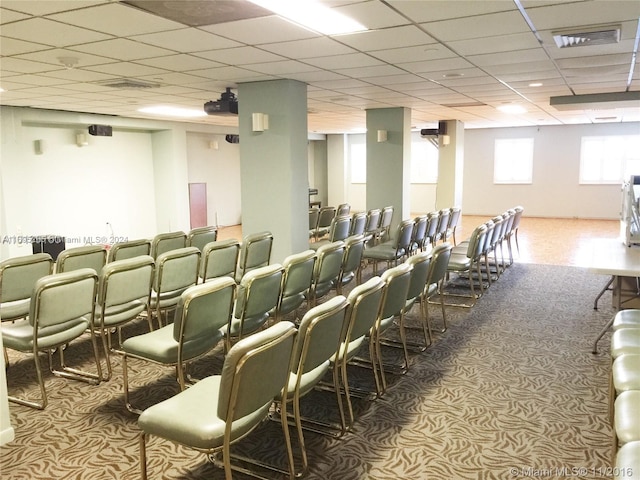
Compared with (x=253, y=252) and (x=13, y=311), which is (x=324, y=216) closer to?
(x=253, y=252)

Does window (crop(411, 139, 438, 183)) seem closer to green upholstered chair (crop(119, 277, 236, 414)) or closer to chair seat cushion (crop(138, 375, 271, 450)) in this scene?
green upholstered chair (crop(119, 277, 236, 414))

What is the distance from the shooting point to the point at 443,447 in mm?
2951

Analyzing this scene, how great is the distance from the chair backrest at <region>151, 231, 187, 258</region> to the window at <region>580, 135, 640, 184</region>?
13.1m

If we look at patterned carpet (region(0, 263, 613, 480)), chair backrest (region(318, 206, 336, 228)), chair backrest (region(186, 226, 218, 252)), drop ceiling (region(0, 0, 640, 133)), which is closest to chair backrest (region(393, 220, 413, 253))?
drop ceiling (region(0, 0, 640, 133))

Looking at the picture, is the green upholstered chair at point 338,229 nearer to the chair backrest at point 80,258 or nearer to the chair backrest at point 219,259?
the chair backrest at point 219,259

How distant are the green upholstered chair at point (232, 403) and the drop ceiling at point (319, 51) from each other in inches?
85.5

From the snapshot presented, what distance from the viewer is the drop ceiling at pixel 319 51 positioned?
128 inches

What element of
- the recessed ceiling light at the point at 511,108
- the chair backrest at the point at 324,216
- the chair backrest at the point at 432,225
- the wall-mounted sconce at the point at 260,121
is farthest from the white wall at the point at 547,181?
the wall-mounted sconce at the point at 260,121

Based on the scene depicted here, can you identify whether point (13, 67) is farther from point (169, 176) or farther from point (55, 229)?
point (169, 176)

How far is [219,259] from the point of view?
193 inches

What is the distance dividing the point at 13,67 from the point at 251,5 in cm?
323

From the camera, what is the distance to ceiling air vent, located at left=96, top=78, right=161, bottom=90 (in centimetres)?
588

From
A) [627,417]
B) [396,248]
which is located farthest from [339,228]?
[627,417]

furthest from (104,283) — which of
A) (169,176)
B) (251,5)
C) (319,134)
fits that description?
(319,134)
